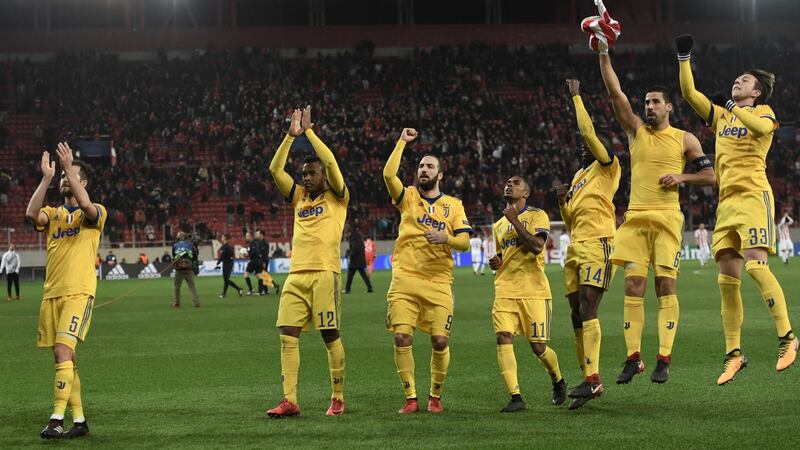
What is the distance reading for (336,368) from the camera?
932 centimetres

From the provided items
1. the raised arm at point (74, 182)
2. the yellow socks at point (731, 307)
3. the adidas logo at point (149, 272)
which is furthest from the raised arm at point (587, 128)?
the adidas logo at point (149, 272)

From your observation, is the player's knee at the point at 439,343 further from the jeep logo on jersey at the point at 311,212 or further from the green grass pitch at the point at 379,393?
the jeep logo on jersey at the point at 311,212

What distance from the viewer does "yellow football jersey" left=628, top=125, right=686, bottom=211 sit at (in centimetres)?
879

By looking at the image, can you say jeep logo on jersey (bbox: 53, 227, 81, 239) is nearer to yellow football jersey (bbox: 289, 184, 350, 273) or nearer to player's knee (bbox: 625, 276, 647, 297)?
yellow football jersey (bbox: 289, 184, 350, 273)

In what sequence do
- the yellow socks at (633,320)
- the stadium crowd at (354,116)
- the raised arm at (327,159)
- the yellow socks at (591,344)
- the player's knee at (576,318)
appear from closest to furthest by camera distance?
1. the yellow socks at (633,320)
2. the yellow socks at (591,344)
3. the raised arm at (327,159)
4. the player's knee at (576,318)
5. the stadium crowd at (354,116)

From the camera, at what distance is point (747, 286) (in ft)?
80.6

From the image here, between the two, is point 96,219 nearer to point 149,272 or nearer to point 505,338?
point 505,338

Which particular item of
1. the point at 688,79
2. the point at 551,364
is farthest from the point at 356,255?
the point at 688,79

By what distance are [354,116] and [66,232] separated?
41.7m

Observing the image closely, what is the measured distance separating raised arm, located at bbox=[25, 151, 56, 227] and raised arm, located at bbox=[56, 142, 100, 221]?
0.43 ft

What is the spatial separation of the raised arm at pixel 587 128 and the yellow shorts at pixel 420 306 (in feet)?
6.71

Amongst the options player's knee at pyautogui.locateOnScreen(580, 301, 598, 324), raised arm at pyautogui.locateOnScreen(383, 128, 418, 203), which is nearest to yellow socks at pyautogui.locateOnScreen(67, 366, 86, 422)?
raised arm at pyautogui.locateOnScreen(383, 128, 418, 203)

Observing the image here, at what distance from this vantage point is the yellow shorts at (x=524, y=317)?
9242mm

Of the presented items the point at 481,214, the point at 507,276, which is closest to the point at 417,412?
the point at 507,276
